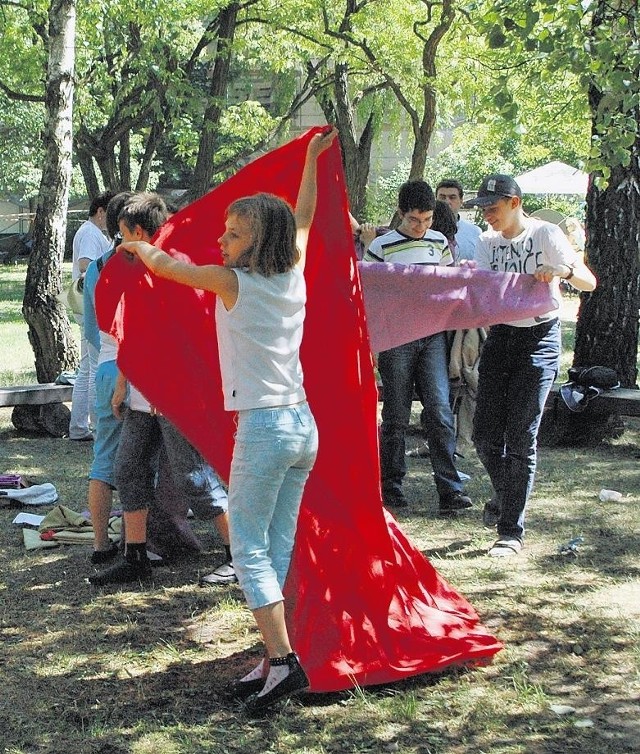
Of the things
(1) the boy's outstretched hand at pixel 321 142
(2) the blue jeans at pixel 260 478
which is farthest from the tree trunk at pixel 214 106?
(2) the blue jeans at pixel 260 478

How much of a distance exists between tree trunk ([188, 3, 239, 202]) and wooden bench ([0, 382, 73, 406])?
7.98 meters

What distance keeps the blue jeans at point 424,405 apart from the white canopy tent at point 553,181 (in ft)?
75.8

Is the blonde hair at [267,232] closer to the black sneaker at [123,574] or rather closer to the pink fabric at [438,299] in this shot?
the pink fabric at [438,299]

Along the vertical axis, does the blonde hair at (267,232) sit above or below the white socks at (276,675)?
above

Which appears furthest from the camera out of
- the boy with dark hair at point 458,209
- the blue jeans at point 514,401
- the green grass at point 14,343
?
the green grass at point 14,343

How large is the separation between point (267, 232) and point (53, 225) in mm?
7992

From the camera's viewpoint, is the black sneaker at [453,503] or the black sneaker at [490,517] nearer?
the black sneaker at [490,517]

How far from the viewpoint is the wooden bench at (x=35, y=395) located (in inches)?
411

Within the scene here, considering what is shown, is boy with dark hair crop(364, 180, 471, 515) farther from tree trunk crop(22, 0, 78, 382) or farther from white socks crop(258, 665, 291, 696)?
tree trunk crop(22, 0, 78, 382)

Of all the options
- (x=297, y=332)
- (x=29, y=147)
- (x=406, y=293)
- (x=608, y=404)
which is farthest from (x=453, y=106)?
(x=29, y=147)

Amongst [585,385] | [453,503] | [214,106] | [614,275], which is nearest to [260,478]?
[453,503]

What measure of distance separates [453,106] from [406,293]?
18730 mm

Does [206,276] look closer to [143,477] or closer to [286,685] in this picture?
[286,685]

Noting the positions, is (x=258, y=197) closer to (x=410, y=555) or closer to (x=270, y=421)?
(x=270, y=421)
